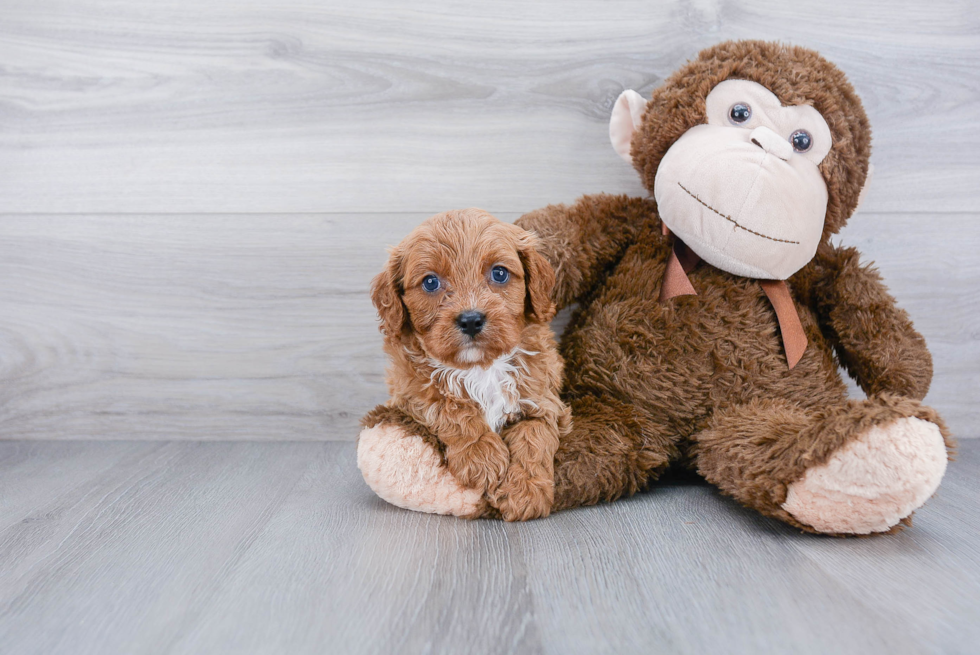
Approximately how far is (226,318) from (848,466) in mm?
1197

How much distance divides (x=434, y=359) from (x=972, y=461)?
109cm

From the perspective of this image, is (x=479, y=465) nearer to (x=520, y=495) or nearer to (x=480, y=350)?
(x=520, y=495)

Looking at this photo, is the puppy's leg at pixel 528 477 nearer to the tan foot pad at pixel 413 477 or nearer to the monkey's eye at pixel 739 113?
the tan foot pad at pixel 413 477

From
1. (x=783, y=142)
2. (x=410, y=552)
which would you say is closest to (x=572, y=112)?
(x=783, y=142)

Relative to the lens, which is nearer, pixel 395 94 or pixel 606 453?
pixel 606 453

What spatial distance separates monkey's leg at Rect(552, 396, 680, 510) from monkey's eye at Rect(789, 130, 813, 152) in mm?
510

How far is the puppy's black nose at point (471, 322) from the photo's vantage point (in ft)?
3.01

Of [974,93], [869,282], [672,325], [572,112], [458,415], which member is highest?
[974,93]

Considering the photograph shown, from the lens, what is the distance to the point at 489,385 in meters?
1.03

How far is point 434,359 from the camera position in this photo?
3.36 feet

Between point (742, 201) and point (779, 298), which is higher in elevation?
point (742, 201)

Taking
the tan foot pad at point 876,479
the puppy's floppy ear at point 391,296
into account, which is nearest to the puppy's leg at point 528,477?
the puppy's floppy ear at point 391,296

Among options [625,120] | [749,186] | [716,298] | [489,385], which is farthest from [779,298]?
[489,385]

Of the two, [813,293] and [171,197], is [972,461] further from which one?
[171,197]
